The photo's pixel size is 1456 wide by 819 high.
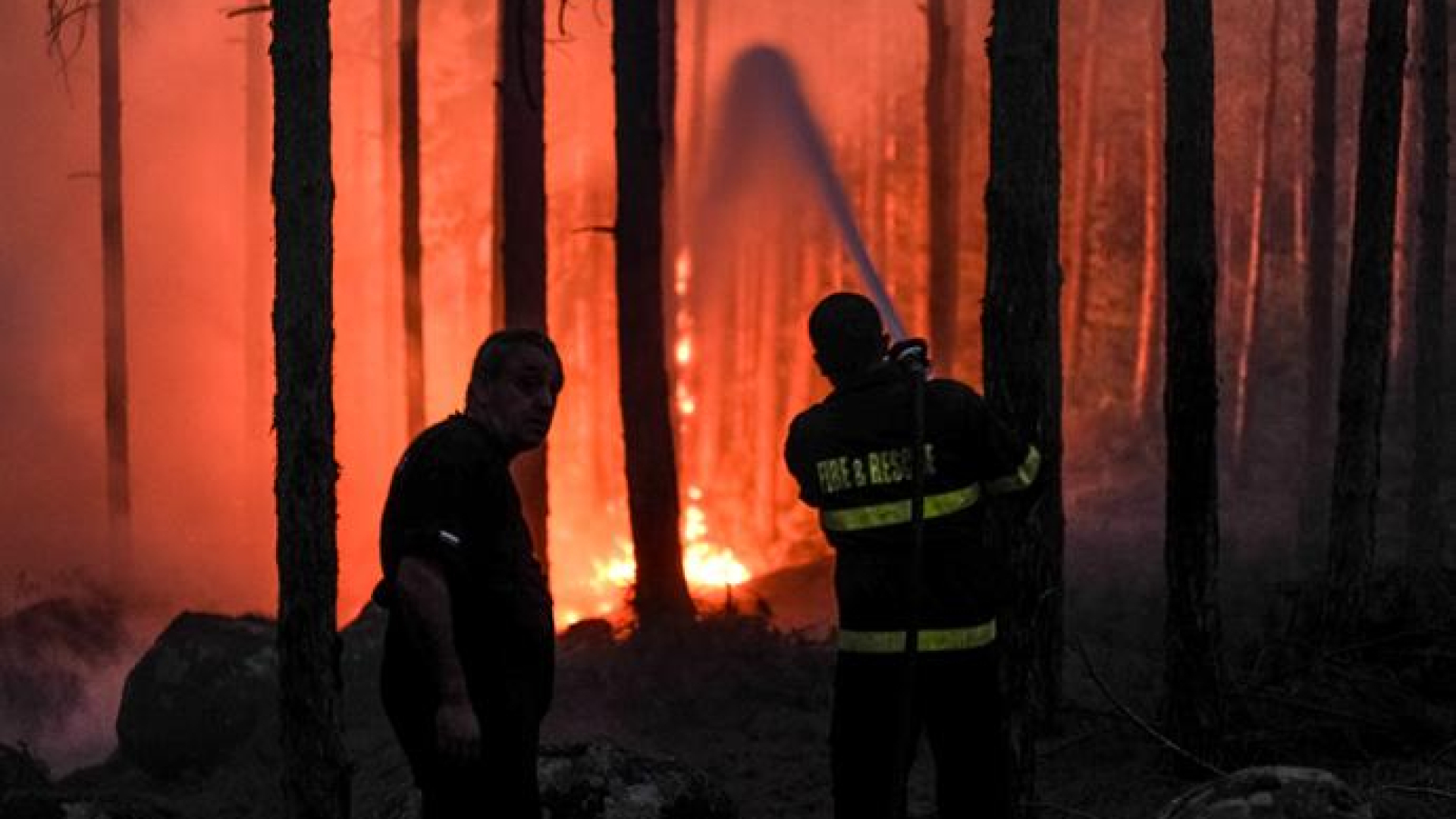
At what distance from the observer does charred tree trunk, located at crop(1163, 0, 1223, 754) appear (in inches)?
332

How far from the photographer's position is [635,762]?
765 centimetres

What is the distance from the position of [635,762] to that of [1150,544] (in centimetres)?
1772

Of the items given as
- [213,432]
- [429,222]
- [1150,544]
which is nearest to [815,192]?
[429,222]

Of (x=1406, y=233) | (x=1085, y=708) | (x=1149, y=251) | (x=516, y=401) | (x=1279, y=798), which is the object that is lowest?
(x=1085, y=708)

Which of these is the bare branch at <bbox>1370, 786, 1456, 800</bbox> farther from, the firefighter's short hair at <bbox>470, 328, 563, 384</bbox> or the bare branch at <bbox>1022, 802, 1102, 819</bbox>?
the firefighter's short hair at <bbox>470, 328, 563, 384</bbox>

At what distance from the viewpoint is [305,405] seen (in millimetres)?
7844

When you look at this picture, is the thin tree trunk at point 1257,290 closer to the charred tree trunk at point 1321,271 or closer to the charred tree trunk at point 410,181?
the charred tree trunk at point 1321,271

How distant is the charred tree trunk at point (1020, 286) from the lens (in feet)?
23.4

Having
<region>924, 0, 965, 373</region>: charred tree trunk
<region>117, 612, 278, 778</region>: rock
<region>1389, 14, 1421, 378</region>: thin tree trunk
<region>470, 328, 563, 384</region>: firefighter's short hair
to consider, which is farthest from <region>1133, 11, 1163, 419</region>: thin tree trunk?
<region>470, 328, 563, 384</region>: firefighter's short hair

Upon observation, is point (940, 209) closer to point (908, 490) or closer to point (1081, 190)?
point (1081, 190)

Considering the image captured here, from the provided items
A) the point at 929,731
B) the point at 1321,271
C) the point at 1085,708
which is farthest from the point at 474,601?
the point at 1321,271

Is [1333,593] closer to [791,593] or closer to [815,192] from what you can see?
[791,593]

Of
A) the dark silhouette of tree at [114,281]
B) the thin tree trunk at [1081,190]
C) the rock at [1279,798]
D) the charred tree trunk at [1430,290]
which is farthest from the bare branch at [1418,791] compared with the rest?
the thin tree trunk at [1081,190]

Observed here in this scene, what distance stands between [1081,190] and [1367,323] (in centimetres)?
2852
